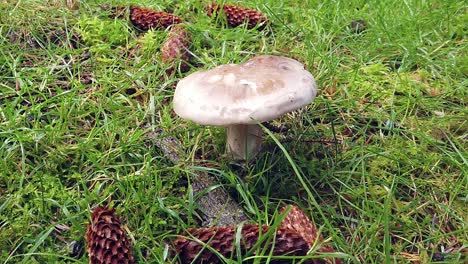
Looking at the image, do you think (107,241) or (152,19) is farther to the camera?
(152,19)

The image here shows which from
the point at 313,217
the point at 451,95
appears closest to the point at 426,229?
the point at 313,217

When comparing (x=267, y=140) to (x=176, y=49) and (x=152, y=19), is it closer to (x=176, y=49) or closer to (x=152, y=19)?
(x=176, y=49)

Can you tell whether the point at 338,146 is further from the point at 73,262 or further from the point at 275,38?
the point at 73,262

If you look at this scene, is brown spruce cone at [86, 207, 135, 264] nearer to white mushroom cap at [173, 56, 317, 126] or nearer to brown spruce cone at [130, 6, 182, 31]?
white mushroom cap at [173, 56, 317, 126]

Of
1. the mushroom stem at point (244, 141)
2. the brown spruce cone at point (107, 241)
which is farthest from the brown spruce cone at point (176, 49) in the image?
the brown spruce cone at point (107, 241)

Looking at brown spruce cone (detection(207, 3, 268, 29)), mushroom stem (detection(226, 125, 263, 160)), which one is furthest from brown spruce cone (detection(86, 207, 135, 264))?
brown spruce cone (detection(207, 3, 268, 29))

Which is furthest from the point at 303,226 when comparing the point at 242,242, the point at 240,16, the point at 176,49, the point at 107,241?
the point at 240,16
